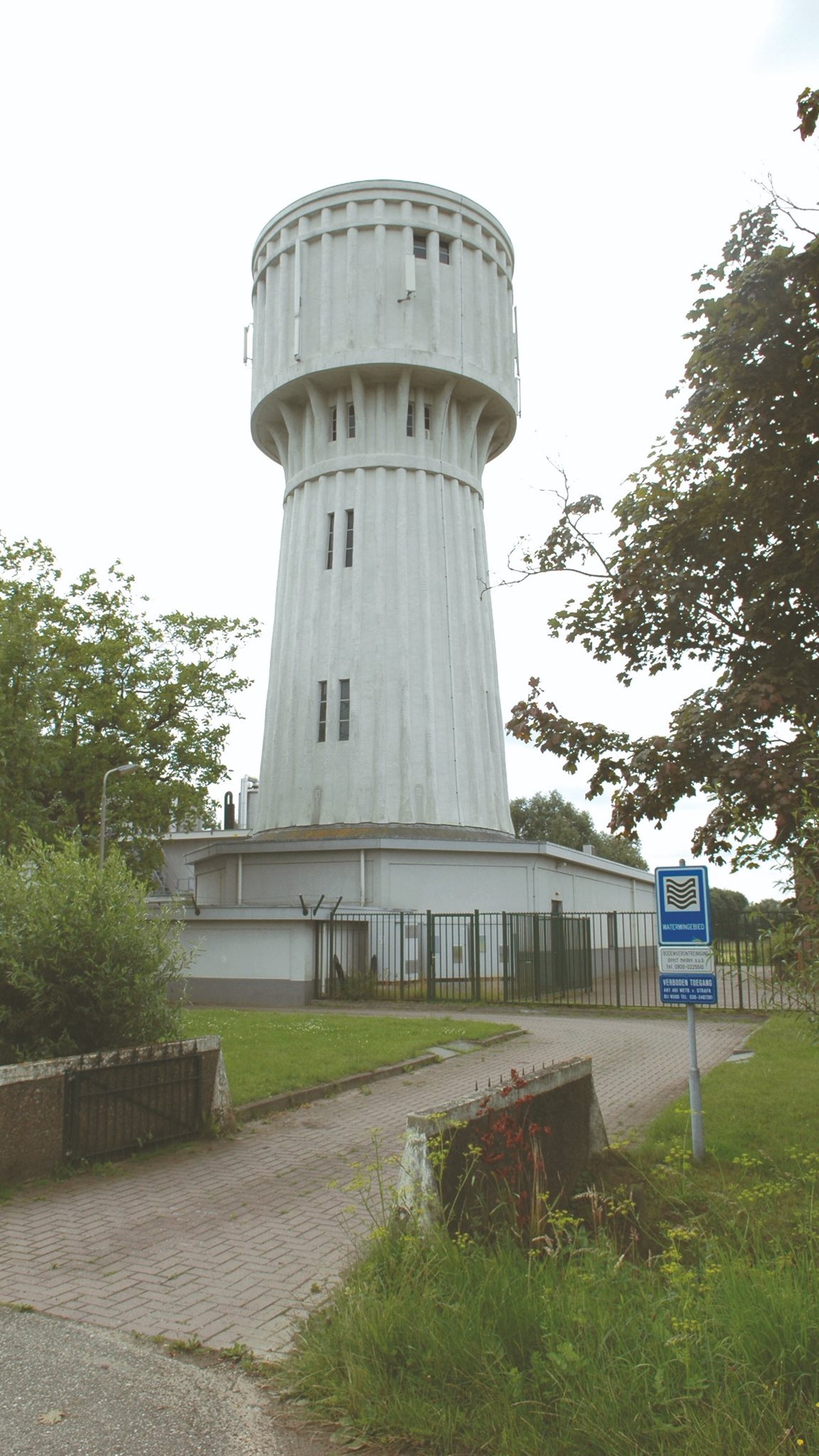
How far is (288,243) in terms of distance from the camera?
107 feet

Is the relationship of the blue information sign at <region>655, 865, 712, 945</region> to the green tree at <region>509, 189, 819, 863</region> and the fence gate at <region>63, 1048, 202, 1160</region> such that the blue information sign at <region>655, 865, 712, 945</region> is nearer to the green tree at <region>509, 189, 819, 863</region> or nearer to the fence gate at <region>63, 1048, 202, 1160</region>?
the green tree at <region>509, 189, 819, 863</region>

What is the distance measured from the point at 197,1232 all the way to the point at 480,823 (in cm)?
2376

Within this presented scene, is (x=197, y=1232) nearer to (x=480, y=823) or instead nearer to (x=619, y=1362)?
(x=619, y=1362)

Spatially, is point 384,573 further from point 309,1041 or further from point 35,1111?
point 35,1111

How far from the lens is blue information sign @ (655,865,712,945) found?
27.2 feet

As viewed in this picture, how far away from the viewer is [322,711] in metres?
30.4

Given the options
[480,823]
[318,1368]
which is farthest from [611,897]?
[318,1368]

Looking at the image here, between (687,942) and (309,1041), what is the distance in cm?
795

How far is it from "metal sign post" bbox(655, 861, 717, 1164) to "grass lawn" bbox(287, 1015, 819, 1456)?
8.97 ft

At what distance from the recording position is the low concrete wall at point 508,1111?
5176mm

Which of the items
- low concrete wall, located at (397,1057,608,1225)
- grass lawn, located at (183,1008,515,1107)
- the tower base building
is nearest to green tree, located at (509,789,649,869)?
the tower base building

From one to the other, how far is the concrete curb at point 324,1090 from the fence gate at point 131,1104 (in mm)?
958

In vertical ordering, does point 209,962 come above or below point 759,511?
below

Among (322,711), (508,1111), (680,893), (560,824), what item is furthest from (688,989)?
(560,824)
